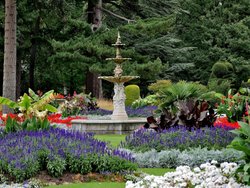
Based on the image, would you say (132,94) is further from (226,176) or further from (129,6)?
(226,176)

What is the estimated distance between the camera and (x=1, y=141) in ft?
28.8

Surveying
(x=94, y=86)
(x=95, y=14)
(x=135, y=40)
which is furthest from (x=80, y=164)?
(x=135, y=40)

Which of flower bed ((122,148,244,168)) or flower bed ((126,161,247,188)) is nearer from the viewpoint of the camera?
flower bed ((126,161,247,188))

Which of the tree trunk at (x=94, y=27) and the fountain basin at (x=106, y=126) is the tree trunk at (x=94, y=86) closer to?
the tree trunk at (x=94, y=27)

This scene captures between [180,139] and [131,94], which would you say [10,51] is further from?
[131,94]

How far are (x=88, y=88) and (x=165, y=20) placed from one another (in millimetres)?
6490

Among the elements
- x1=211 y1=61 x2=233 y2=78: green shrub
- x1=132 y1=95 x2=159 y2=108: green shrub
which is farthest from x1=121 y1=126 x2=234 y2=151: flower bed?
x1=211 y1=61 x2=233 y2=78: green shrub

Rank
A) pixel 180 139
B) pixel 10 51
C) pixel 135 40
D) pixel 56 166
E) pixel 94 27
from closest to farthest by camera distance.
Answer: pixel 56 166 < pixel 180 139 < pixel 10 51 < pixel 94 27 < pixel 135 40

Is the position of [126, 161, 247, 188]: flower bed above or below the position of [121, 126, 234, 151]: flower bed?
below

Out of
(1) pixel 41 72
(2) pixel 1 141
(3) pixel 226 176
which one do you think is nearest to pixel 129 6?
(1) pixel 41 72

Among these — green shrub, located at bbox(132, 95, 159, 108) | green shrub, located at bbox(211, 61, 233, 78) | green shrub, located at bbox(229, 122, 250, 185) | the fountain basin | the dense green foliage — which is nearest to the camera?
green shrub, located at bbox(229, 122, 250, 185)

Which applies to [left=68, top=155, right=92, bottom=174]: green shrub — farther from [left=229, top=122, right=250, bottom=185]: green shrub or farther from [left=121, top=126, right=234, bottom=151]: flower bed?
[left=229, top=122, right=250, bottom=185]: green shrub

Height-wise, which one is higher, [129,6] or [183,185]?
[129,6]

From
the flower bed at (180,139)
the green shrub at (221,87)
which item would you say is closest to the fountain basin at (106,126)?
the flower bed at (180,139)
